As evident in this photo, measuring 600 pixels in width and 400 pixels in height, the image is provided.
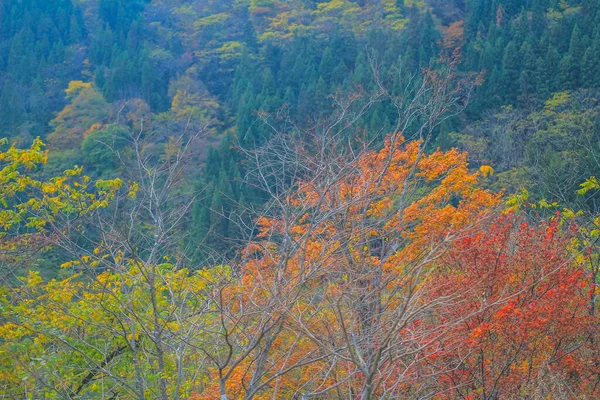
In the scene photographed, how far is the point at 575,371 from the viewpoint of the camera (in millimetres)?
8008

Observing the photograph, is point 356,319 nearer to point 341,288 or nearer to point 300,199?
point 341,288

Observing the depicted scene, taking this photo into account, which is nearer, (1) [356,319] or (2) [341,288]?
(2) [341,288]

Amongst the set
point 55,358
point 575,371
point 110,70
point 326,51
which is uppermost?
point 55,358

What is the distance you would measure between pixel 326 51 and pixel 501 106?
14.4m

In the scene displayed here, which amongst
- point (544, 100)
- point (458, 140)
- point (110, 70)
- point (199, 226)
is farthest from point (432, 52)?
point (110, 70)

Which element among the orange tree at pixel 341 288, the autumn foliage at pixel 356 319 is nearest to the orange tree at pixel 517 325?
the autumn foliage at pixel 356 319

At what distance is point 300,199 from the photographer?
7.49 m

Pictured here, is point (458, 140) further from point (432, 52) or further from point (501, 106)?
point (432, 52)

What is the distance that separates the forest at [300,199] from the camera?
6648 millimetres

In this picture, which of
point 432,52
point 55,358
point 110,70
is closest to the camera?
point 55,358

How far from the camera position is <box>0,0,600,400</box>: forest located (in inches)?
262

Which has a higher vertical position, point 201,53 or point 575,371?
point 575,371

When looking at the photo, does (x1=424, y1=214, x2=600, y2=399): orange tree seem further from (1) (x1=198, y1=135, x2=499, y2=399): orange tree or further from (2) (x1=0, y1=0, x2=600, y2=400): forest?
(1) (x1=198, y1=135, x2=499, y2=399): orange tree

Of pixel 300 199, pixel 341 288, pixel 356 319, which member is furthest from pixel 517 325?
pixel 300 199
